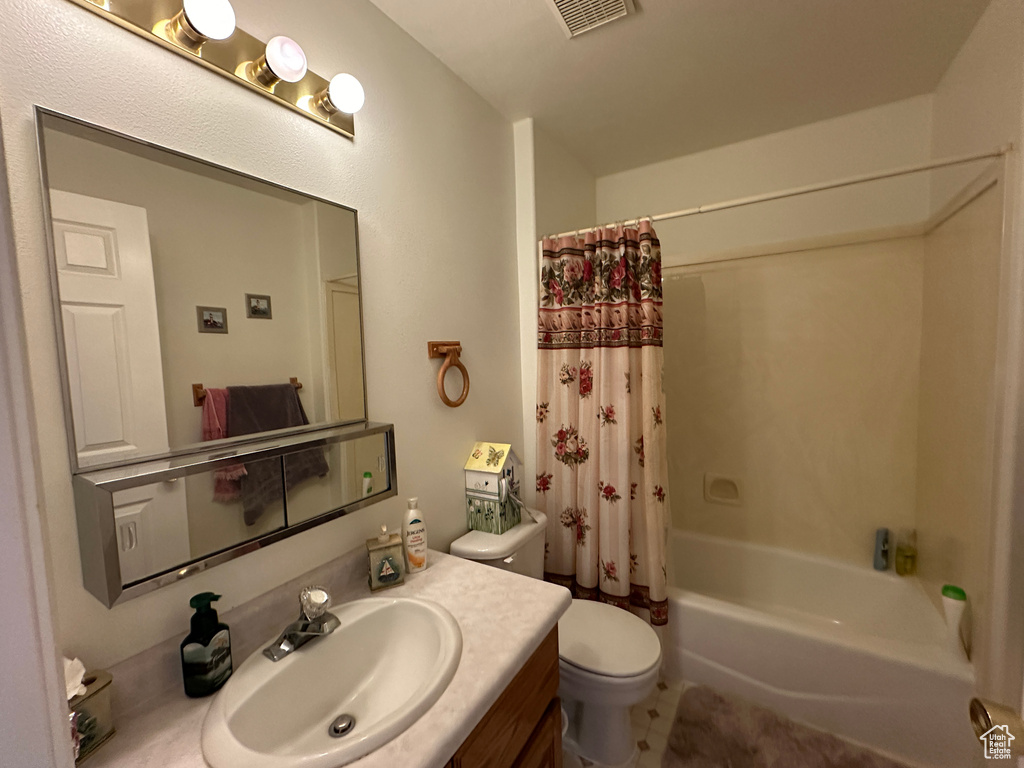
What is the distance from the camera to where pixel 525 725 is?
93cm

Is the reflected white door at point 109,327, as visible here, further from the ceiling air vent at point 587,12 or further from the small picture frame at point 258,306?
the ceiling air vent at point 587,12

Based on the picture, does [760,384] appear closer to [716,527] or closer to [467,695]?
[716,527]

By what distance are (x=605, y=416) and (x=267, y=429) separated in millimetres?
1181

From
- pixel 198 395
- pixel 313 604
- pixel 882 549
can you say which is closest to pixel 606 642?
pixel 313 604

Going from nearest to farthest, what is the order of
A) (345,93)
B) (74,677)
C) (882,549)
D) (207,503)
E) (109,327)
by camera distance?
(74,677) < (109,327) < (207,503) < (345,93) < (882,549)

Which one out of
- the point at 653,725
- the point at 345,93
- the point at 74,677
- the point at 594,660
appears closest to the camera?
the point at 74,677

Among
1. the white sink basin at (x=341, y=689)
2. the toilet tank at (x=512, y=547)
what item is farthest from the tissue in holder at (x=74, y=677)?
the toilet tank at (x=512, y=547)

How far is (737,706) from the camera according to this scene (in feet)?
5.27

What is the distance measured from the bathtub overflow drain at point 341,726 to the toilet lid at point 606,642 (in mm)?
681

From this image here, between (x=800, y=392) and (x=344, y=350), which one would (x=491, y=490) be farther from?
(x=800, y=392)

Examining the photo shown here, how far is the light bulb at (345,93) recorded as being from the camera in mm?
1057

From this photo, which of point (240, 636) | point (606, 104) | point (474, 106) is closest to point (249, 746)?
point (240, 636)

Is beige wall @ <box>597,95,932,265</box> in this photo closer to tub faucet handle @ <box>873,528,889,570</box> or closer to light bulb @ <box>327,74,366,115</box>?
tub faucet handle @ <box>873,528,889,570</box>

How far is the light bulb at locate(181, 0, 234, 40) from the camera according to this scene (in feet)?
2.60
